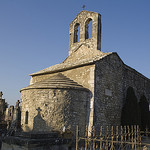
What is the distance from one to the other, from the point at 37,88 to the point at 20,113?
234cm

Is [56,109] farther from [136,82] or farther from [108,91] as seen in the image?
[136,82]

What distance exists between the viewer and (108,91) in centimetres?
1191

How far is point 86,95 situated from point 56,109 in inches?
80.5

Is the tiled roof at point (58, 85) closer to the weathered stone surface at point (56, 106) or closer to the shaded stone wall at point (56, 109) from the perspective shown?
the weathered stone surface at point (56, 106)

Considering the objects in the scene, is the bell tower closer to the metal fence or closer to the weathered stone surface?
the weathered stone surface

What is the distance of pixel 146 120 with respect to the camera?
49.1 ft

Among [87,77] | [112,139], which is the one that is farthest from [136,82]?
[112,139]

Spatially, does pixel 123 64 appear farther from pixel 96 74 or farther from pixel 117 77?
pixel 96 74

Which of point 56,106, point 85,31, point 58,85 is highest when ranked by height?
point 85,31

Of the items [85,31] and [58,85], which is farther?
[85,31]

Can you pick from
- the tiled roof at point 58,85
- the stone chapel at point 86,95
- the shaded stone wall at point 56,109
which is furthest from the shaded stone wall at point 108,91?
the tiled roof at point 58,85

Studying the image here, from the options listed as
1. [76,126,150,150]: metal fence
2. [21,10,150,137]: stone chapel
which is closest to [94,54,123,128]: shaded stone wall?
[21,10,150,137]: stone chapel

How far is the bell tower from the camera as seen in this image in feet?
47.4

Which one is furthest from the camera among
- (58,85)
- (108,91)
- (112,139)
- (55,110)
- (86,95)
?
(108,91)
